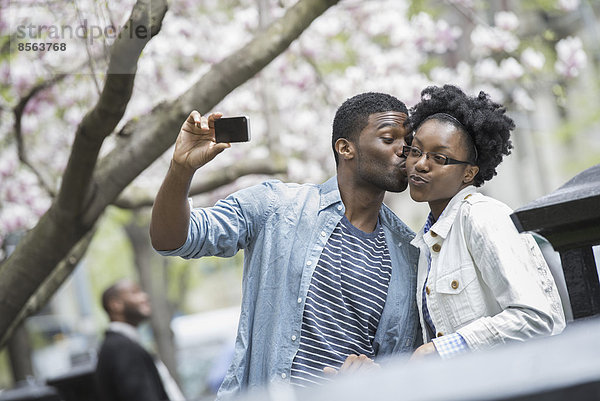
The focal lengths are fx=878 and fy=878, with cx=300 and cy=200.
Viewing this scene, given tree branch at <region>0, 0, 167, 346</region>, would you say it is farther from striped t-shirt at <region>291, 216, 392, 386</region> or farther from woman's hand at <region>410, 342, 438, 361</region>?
woman's hand at <region>410, 342, 438, 361</region>

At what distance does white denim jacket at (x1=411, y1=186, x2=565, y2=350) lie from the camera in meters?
2.73

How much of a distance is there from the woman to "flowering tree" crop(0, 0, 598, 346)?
6.14ft

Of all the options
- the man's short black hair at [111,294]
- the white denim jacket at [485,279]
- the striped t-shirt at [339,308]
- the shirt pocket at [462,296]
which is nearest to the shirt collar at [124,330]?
the man's short black hair at [111,294]

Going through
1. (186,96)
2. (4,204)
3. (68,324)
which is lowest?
(68,324)

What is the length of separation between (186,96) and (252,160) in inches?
76.3

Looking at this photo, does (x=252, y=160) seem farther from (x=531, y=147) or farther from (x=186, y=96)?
(x=531, y=147)

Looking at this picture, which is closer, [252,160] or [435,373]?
[435,373]

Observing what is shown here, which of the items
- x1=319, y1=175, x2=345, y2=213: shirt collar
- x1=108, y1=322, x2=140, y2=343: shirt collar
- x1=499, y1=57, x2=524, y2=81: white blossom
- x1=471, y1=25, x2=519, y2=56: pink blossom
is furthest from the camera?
x1=499, y1=57, x2=524, y2=81: white blossom

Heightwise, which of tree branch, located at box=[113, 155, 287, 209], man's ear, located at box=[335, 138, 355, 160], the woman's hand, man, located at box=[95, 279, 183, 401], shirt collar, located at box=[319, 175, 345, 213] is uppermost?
man's ear, located at box=[335, 138, 355, 160]

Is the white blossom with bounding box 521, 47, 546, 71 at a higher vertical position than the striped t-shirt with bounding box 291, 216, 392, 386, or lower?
higher

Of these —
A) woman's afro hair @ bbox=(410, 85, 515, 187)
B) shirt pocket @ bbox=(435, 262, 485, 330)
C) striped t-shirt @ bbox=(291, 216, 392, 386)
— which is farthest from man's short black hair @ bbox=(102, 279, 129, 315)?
shirt pocket @ bbox=(435, 262, 485, 330)

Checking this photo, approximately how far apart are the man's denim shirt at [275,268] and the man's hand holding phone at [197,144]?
0.74ft

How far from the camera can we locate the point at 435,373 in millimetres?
1180

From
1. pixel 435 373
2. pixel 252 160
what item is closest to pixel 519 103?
pixel 252 160
